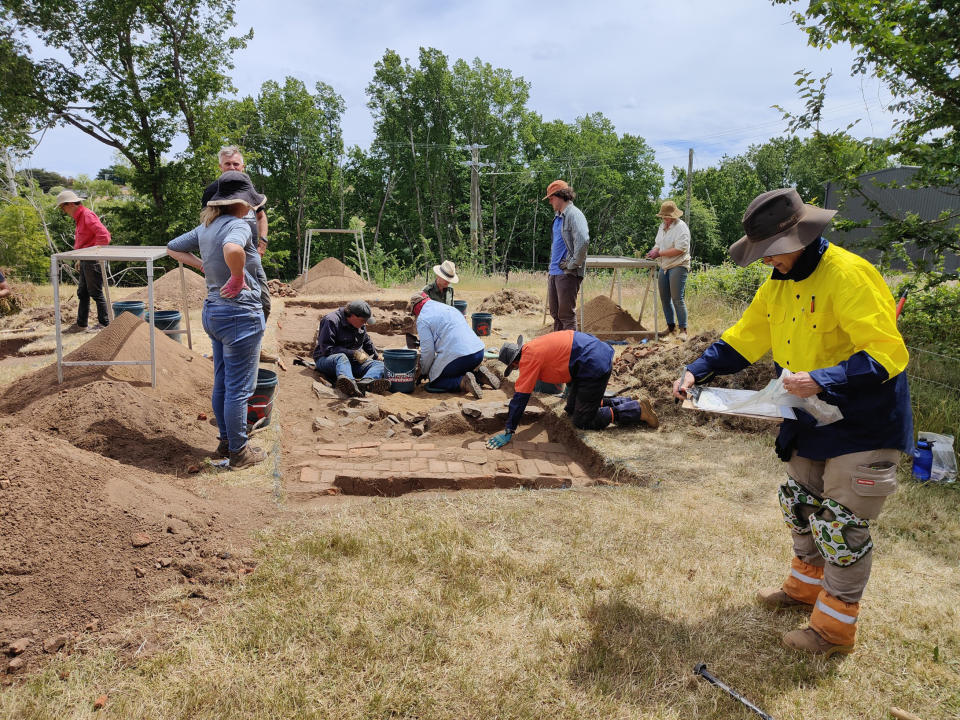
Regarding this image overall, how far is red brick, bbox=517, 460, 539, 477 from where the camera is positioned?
4.89 meters

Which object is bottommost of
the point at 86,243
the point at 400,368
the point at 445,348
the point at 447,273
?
the point at 400,368

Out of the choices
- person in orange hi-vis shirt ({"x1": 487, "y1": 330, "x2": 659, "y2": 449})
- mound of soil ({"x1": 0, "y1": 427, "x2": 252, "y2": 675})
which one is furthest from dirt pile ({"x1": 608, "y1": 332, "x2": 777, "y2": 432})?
mound of soil ({"x1": 0, "y1": 427, "x2": 252, "y2": 675})

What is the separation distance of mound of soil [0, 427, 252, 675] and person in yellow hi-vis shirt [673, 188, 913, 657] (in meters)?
2.68

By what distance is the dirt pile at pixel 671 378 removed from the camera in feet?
20.0

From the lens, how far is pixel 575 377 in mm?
5840

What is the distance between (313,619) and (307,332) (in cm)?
894

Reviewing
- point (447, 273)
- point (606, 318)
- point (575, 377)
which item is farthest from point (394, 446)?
point (606, 318)

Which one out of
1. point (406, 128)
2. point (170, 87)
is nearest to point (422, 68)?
point (406, 128)

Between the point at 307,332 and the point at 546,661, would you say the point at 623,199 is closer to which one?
the point at 307,332

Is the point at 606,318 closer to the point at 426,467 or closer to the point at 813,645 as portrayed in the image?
the point at 426,467

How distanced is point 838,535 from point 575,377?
3.43m

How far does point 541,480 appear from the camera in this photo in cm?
476

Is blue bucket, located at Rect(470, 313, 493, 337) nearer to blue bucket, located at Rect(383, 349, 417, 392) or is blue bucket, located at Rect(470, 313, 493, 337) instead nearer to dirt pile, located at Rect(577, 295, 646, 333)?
dirt pile, located at Rect(577, 295, 646, 333)

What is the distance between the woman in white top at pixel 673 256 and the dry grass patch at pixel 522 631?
5.37 m
